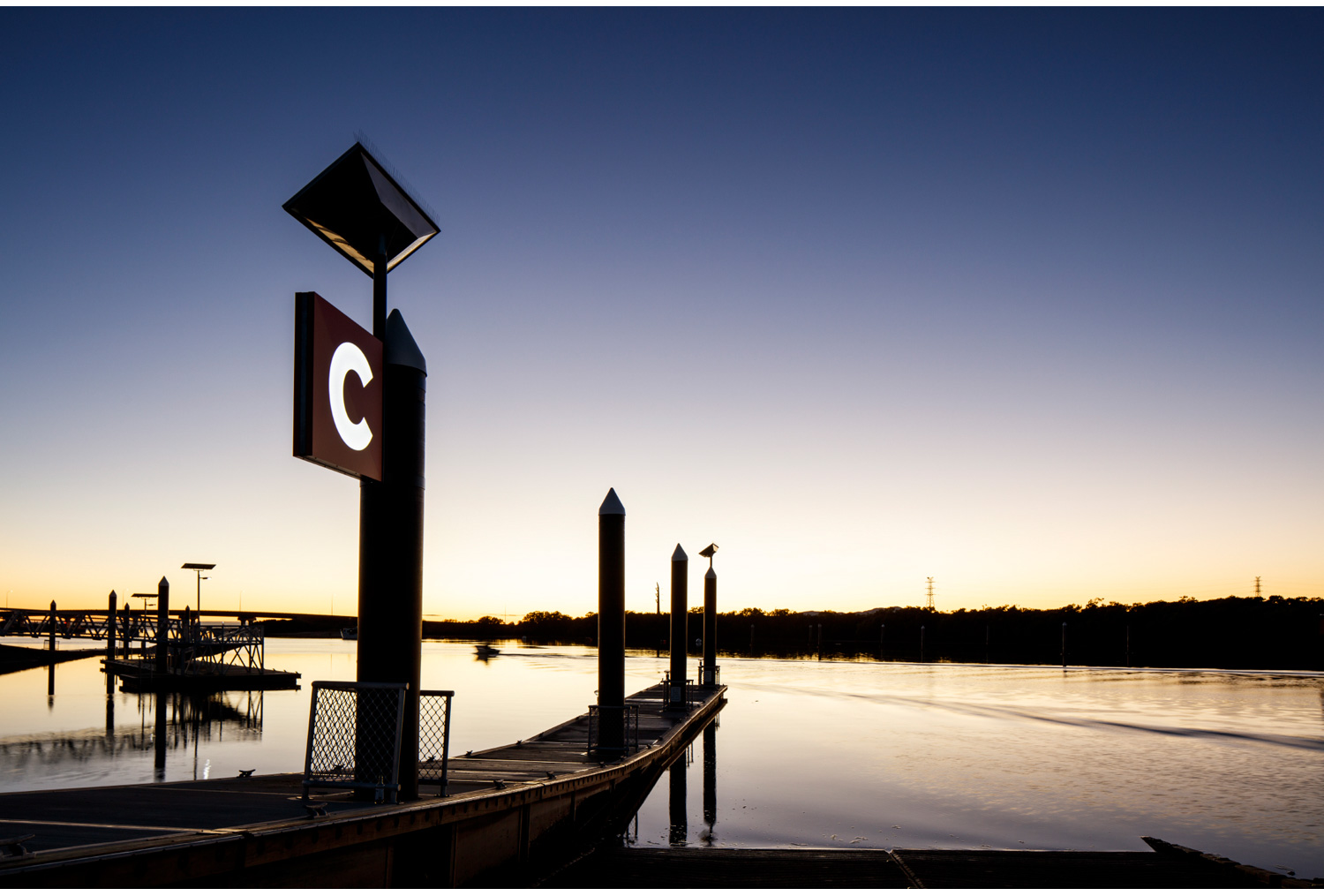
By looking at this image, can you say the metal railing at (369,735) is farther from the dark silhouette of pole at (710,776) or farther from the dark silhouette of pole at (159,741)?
the dark silhouette of pole at (159,741)

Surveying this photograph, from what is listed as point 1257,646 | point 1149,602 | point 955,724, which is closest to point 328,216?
point 955,724

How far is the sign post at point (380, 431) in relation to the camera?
28.8ft

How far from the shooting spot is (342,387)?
27.4ft

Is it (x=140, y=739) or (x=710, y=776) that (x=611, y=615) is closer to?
(x=710, y=776)

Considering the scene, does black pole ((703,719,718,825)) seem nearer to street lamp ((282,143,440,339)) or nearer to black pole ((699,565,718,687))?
black pole ((699,565,718,687))

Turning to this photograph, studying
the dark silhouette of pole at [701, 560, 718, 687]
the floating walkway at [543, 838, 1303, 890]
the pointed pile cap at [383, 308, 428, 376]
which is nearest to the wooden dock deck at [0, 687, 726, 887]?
the floating walkway at [543, 838, 1303, 890]

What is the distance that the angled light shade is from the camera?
9102 mm

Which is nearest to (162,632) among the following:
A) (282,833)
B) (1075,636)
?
(282,833)

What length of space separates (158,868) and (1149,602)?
16541 centimetres

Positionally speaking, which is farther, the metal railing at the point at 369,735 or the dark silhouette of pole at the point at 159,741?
the dark silhouette of pole at the point at 159,741

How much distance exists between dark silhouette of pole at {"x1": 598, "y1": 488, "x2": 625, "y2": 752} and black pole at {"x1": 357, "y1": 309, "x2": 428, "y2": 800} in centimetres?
799

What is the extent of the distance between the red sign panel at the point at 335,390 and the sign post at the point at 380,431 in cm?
2

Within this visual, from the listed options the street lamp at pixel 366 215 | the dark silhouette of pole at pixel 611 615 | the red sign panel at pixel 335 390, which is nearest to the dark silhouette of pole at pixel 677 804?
the dark silhouette of pole at pixel 611 615

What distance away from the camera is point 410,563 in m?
9.34
